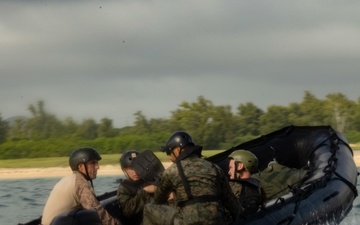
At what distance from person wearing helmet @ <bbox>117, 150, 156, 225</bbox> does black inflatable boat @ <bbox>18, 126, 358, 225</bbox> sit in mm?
463

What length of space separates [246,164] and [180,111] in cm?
4417

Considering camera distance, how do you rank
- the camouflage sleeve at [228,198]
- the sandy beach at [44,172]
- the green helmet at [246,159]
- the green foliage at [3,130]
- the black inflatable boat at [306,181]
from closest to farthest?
the camouflage sleeve at [228,198] < the black inflatable boat at [306,181] < the green helmet at [246,159] < the sandy beach at [44,172] < the green foliage at [3,130]

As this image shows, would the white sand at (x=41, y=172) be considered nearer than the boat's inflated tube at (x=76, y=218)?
No

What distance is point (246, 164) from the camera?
10.8m

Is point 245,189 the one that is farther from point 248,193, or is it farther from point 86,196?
point 86,196

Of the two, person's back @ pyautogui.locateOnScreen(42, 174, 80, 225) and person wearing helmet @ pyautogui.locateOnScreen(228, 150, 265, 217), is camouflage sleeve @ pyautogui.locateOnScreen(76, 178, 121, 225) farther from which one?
person wearing helmet @ pyautogui.locateOnScreen(228, 150, 265, 217)

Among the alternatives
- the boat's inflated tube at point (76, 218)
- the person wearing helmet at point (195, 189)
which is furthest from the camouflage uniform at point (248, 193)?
the boat's inflated tube at point (76, 218)

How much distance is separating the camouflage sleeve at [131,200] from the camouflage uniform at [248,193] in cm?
89

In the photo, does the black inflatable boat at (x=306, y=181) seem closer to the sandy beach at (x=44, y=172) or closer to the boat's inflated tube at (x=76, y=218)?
the boat's inflated tube at (x=76, y=218)

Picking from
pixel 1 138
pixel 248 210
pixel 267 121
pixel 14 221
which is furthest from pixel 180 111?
pixel 248 210

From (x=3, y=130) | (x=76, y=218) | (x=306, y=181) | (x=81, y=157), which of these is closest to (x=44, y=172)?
(x=3, y=130)

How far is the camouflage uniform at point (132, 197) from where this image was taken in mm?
10242

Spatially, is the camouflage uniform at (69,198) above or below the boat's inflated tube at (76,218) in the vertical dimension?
above

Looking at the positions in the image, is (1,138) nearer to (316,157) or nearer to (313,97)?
(313,97)
